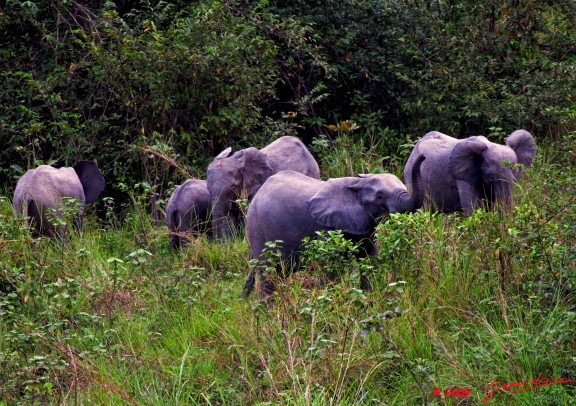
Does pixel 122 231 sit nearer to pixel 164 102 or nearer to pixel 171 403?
pixel 164 102

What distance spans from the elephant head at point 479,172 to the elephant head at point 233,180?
5.45 feet

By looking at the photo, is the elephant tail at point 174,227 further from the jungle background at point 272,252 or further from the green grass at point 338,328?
the green grass at point 338,328

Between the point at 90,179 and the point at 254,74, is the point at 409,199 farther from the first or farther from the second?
the point at 254,74

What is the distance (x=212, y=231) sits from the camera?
9.48 meters

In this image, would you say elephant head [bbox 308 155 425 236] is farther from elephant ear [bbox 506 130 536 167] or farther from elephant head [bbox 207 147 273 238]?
elephant ear [bbox 506 130 536 167]

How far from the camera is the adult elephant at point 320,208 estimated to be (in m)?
6.93

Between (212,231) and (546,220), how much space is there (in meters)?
3.73

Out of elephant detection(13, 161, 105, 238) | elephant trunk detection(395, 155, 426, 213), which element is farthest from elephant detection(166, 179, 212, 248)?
elephant trunk detection(395, 155, 426, 213)

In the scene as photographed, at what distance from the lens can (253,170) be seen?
30.4 feet

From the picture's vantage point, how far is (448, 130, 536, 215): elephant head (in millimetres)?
8734

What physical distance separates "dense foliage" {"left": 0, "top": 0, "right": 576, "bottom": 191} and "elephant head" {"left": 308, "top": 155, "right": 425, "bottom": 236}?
11.2ft

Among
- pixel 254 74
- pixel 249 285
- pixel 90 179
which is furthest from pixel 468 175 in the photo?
pixel 90 179

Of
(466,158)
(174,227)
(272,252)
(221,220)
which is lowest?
(174,227)

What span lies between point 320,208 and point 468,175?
2209 millimetres
